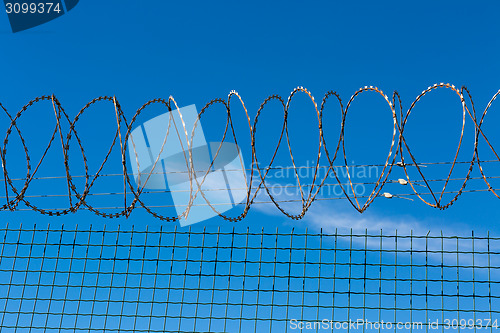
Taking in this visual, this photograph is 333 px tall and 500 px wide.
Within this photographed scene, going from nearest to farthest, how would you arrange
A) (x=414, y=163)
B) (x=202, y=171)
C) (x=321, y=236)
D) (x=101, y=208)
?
1. (x=414, y=163)
2. (x=202, y=171)
3. (x=101, y=208)
4. (x=321, y=236)

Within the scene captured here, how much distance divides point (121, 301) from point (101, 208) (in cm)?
317

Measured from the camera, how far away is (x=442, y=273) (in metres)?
14.9

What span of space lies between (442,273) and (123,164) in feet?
29.5

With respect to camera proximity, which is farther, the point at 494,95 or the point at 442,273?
the point at 442,273

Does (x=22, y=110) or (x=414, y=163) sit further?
(x=22, y=110)

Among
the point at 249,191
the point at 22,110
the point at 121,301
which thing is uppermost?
the point at 22,110

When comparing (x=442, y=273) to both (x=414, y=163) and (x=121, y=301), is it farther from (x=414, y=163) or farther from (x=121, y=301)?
(x=121, y=301)

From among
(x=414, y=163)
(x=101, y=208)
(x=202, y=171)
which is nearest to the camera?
(x=414, y=163)

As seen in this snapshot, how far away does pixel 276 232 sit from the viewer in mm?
15344

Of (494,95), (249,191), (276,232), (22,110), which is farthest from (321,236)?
(22,110)

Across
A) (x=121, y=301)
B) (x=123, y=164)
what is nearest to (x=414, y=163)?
(x=123, y=164)

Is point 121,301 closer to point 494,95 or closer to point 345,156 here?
point 345,156

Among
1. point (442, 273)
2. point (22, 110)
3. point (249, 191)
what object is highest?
point (22, 110)

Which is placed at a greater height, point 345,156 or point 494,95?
point 494,95
